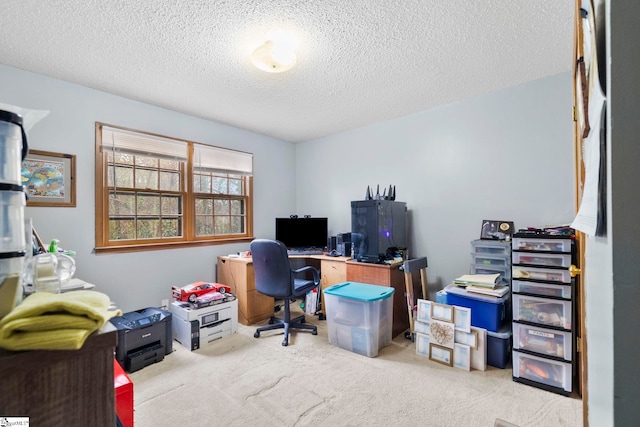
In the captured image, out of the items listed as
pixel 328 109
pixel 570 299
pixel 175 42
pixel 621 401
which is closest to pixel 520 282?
pixel 570 299

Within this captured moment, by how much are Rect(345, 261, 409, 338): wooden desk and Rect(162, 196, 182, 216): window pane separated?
7.03ft

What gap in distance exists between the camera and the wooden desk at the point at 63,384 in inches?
15.8

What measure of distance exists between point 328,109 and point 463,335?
264 cm

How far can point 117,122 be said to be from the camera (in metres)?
2.84

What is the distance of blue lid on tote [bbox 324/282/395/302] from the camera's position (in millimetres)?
2439

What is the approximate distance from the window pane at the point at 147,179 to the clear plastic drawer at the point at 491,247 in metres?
3.43

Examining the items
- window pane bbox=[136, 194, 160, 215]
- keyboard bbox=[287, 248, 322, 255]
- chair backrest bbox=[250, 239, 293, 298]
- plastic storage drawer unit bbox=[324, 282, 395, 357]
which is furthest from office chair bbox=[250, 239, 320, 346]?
window pane bbox=[136, 194, 160, 215]

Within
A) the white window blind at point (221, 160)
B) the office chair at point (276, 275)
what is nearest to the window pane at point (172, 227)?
the white window blind at point (221, 160)

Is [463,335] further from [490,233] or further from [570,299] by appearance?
[490,233]

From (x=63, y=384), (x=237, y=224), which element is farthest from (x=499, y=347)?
(x=237, y=224)

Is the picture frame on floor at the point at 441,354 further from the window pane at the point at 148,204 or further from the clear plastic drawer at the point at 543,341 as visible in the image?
the window pane at the point at 148,204

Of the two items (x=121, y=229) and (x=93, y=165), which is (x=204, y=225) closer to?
(x=121, y=229)

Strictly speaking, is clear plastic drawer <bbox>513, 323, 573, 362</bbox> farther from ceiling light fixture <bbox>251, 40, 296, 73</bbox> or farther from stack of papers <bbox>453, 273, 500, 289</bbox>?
ceiling light fixture <bbox>251, 40, 296, 73</bbox>

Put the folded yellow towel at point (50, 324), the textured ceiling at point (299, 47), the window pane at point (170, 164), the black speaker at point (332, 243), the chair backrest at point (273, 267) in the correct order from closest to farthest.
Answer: the folded yellow towel at point (50, 324)
the textured ceiling at point (299, 47)
the chair backrest at point (273, 267)
the window pane at point (170, 164)
the black speaker at point (332, 243)
